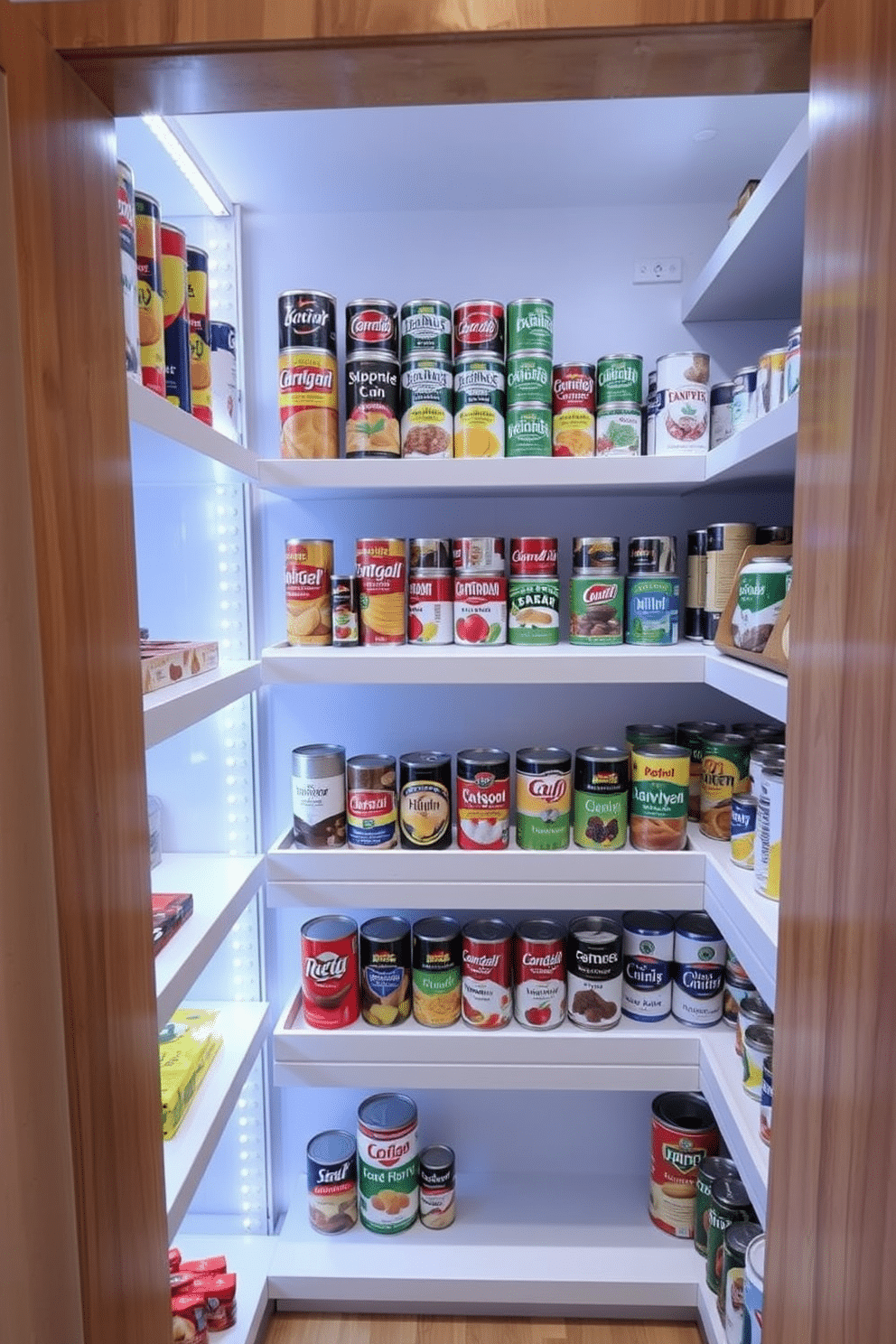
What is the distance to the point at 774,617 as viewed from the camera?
42.4 inches

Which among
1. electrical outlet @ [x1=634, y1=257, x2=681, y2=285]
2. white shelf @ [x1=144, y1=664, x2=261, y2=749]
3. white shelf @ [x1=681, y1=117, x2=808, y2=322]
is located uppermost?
electrical outlet @ [x1=634, y1=257, x2=681, y2=285]

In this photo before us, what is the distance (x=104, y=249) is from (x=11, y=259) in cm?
15

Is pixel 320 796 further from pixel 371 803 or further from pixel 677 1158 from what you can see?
pixel 677 1158

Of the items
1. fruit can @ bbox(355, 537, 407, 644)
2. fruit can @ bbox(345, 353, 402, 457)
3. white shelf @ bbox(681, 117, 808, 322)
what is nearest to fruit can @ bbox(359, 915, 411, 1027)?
fruit can @ bbox(355, 537, 407, 644)

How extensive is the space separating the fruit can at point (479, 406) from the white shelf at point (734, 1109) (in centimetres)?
110

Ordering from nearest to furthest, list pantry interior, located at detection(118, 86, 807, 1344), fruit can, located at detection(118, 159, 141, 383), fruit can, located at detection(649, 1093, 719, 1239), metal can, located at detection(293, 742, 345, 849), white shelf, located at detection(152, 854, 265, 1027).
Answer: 1. fruit can, located at detection(118, 159, 141, 383)
2. white shelf, located at detection(152, 854, 265, 1027)
3. pantry interior, located at detection(118, 86, 807, 1344)
4. metal can, located at detection(293, 742, 345, 849)
5. fruit can, located at detection(649, 1093, 719, 1239)

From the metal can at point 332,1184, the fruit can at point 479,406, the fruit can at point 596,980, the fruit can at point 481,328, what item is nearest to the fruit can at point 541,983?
the fruit can at point 596,980

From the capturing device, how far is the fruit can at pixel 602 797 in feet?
4.62

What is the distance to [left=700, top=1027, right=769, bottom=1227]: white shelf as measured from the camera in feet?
3.44

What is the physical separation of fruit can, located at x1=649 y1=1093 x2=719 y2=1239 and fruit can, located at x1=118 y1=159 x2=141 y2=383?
5.26ft

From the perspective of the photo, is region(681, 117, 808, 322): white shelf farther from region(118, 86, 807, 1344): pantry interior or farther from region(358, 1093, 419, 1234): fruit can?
region(358, 1093, 419, 1234): fruit can

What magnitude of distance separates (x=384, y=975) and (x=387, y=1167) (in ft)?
1.41

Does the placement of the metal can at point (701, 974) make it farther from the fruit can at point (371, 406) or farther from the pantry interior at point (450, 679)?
the fruit can at point (371, 406)

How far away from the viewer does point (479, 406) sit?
4.53 feet
